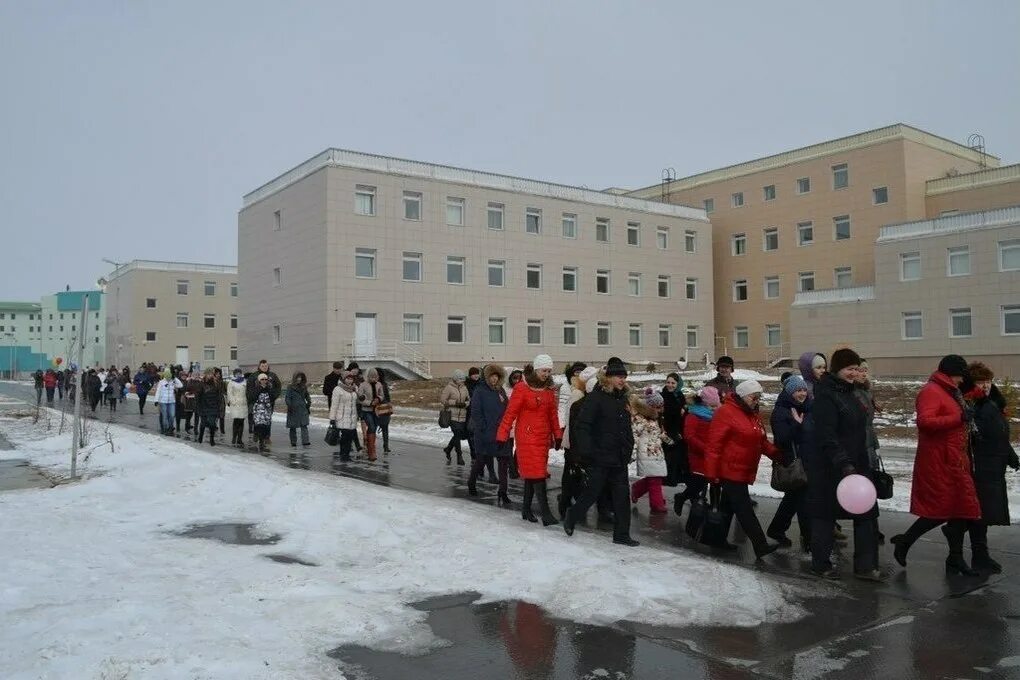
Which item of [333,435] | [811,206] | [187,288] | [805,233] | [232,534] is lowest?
[232,534]

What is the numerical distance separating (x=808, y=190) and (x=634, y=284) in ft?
41.2

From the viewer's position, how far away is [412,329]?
4519 centimetres

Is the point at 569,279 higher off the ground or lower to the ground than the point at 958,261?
higher

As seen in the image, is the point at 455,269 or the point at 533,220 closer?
the point at 455,269

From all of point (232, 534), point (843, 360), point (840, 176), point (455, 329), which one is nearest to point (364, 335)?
point (455, 329)

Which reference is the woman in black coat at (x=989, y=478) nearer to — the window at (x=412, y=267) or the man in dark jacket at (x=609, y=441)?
the man in dark jacket at (x=609, y=441)

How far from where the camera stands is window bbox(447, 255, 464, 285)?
152ft

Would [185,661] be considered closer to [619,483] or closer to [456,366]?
[619,483]

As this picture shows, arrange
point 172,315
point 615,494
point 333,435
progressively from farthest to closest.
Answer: point 172,315 < point 333,435 < point 615,494

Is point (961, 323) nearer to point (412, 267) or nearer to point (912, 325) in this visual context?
point (912, 325)

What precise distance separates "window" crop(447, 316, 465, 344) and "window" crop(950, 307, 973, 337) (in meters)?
25.3

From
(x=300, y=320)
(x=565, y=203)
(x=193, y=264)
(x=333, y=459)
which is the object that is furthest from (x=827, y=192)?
(x=193, y=264)

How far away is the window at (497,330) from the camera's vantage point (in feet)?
157

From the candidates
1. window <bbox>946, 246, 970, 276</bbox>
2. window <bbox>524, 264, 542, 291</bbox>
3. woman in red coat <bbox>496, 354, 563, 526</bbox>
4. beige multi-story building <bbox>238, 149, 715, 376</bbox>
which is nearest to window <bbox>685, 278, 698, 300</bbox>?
beige multi-story building <bbox>238, 149, 715, 376</bbox>
